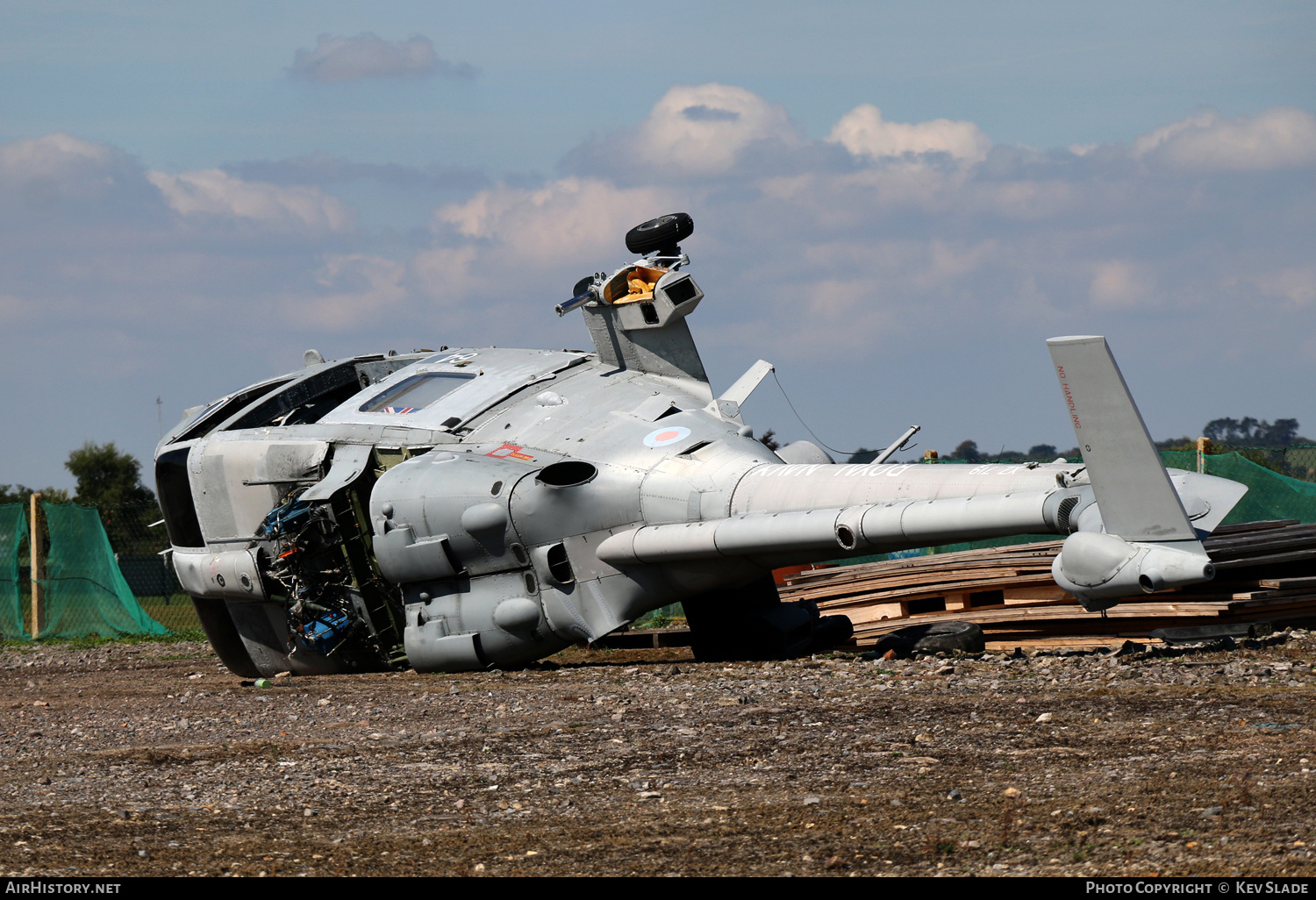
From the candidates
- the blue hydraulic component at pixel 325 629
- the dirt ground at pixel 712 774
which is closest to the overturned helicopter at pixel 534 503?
the blue hydraulic component at pixel 325 629

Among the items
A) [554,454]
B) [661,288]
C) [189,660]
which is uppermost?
[661,288]

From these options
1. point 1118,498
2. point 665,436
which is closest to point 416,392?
point 665,436

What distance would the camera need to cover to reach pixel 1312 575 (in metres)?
13.6

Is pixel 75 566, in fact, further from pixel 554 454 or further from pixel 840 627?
pixel 840 627

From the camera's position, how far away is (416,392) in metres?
15.1

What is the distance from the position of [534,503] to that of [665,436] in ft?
4.56

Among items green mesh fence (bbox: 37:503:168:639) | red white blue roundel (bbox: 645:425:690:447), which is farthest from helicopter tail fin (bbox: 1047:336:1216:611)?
green mesh fence (bbox: 37:503:168:639)

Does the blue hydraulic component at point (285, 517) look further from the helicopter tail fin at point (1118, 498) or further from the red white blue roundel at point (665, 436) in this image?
the helicopter tail fin at point (1118, 498)

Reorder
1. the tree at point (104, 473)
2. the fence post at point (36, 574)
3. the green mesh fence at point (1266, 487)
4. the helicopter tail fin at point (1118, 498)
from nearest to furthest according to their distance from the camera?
the helicopter tail fin at point (1118, 498) < the green mesh fence at point (1266, 487) < the fence post at point (36, 574) < the tree at point (104, 473)

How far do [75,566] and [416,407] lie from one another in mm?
11273

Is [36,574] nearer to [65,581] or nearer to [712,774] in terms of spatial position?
[65,581]

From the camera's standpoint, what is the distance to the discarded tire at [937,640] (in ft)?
44.3

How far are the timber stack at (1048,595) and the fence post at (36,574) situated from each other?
1330 cm

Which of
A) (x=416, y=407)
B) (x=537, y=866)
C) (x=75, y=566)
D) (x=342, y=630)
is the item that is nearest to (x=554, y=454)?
(x=416, y=407)
